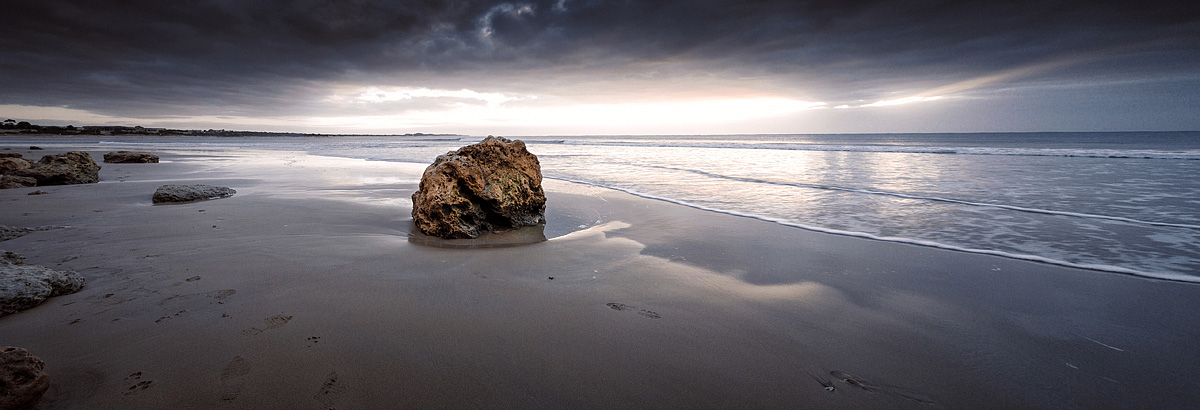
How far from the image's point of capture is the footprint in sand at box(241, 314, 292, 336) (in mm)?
2262

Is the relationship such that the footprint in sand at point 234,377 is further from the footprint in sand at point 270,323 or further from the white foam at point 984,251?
the white foam at point 984,251

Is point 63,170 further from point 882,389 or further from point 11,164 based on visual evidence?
point 882,389

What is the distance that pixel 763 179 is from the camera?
10.4m

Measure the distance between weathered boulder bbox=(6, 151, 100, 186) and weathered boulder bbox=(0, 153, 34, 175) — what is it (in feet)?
0.54

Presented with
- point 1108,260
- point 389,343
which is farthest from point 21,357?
point 1108,260

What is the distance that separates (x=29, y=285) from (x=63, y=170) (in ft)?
30.3

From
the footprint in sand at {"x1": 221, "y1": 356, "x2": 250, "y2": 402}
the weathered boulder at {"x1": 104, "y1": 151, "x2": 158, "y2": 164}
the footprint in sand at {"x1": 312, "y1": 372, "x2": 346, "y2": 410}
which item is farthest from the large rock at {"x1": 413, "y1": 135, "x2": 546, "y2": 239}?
the weathered boulder at {"x1": 104, "y1": 151, "x2": 158, "y2": 164}

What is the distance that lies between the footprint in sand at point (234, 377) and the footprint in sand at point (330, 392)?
0.32 meters

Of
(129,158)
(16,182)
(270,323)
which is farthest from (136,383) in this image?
(129,158)

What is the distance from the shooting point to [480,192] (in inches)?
194

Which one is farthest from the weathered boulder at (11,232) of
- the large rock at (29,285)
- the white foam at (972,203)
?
the white foam at (972,203)

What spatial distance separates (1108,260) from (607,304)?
4.70 metres

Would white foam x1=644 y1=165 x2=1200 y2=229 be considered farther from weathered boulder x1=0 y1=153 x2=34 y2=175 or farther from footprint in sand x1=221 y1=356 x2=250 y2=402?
weathered boulder x1=0 y1=153 x2=34 y2=175

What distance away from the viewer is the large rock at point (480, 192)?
4.68 metres
